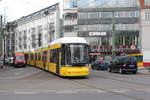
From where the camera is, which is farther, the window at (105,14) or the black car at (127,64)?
the window at (105,14)

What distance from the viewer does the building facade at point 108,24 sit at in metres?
68.5

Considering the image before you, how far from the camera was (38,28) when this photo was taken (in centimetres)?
9325

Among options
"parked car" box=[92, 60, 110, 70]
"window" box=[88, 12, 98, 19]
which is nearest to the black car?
"parked car" box=[92, 60, 110, 70]

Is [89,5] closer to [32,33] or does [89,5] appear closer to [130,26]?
[130,26]

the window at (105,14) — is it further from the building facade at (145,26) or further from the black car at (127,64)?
the black car at (127,64)

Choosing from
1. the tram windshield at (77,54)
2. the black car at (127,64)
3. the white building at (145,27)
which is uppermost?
the white building at (145,27)

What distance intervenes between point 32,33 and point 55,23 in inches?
700

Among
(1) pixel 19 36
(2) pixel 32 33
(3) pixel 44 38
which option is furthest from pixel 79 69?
(1) pixel 19 36

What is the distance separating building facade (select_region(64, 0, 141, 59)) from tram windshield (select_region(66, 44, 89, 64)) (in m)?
47.4

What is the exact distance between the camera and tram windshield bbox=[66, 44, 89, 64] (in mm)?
20344

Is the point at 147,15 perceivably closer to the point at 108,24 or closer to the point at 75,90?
the point at 108,24

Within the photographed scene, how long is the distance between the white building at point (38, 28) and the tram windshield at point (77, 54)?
48831 mm

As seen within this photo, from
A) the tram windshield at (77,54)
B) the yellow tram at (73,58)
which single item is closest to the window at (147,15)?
the yellow tram at (73,58)

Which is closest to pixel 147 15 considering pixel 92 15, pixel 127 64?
pixel 92 15
